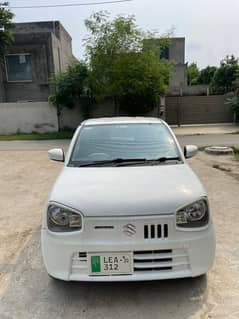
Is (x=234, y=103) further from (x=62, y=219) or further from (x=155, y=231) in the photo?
(x=62, y=219)

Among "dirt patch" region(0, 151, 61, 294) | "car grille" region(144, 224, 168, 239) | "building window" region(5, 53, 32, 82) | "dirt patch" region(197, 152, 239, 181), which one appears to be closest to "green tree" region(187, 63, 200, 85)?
"building window" region(5, 53, 32, 82)

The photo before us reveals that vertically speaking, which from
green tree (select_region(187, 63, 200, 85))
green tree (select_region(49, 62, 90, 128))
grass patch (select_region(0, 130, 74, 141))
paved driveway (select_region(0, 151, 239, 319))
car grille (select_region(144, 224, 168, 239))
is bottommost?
grass patch (select_region(0, 130, 74, 141))

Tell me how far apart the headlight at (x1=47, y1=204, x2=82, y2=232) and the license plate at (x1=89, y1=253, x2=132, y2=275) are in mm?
279

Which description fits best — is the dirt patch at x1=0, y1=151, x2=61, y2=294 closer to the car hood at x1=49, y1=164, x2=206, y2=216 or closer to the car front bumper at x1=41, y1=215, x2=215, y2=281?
the car front bumper at x1=41, y1=215, x2=215, y2=281

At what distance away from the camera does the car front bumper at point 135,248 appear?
7.55 feet

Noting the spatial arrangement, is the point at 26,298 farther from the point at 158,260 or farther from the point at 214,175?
the point at 214,175

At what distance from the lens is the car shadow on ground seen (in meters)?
2.36

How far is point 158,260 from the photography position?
234 centimetres

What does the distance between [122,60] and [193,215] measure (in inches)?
472

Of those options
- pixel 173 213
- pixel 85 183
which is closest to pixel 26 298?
Answer: pixel 85 183

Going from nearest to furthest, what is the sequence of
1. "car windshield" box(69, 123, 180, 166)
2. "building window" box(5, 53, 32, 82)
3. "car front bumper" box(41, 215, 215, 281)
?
1. "car front bumper" box(41, 215, 215, 281)
2. "car windshield" box(69, 123, 180, 166)
3. "building window" box(5, 53, 32, 82)

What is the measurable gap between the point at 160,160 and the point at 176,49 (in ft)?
124

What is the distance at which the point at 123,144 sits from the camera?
354cm

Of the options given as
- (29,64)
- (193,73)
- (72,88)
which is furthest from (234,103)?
(193,73)
